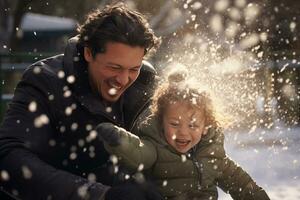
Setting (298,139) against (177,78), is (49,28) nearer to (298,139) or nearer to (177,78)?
(298,139)

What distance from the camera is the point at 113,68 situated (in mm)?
3207

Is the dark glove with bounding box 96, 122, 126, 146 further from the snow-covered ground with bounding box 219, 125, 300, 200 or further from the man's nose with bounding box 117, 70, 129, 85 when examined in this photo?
the snow-covered ground with bounding box 219, 125, 300, 200

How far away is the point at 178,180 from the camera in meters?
3.05

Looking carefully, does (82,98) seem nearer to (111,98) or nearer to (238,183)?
(111,98)

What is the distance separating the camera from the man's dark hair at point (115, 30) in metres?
3.22

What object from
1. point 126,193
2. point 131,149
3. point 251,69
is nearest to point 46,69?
point 131,149

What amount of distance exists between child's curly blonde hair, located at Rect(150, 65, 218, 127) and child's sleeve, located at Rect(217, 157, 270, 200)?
24 centimetres

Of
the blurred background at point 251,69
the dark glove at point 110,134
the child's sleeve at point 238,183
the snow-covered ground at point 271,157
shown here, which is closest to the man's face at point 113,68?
the dark glove at point 110,134

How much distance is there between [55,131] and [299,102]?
26.8 feet

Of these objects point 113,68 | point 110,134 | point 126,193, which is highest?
point 113,68

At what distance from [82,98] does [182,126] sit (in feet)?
1.79

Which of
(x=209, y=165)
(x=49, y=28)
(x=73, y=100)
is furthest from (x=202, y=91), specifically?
(x=49, y=28)

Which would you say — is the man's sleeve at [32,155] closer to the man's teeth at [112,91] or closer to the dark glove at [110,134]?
the dark glove at [110,134]

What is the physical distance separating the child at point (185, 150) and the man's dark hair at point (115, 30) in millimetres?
295
